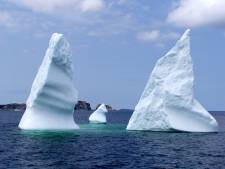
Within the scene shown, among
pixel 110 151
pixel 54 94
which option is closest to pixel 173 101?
pixel 54 94

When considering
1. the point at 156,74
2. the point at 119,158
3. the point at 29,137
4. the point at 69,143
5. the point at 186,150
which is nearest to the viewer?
the point at 119,158

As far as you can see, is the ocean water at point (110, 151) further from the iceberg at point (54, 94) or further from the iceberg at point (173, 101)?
the iceberg at point (54, 94)

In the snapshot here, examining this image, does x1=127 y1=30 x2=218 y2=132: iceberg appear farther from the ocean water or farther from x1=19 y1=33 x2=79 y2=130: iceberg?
x1=19 y1=33 x2=79 y2=130: iceberg

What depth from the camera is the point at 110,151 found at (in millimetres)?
32438

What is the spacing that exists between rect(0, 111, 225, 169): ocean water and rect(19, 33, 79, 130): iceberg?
3481 millimetres

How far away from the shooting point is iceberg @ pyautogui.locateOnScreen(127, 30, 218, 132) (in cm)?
4622

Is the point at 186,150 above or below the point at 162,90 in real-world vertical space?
below

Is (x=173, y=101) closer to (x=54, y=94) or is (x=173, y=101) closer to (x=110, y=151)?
(x=54, y=94)

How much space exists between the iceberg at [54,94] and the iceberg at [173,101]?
7262 mm

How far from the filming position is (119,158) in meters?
29.3

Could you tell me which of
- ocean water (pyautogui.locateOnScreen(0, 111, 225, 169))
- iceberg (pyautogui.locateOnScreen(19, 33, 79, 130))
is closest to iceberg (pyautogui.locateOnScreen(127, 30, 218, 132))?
ocean water (pyautogui.locateOnScreen(0, 111, 225, 169))

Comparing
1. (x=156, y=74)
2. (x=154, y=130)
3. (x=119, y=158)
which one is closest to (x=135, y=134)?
(x=154, y=130)

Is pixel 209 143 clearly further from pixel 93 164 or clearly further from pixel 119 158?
pixel 93 164

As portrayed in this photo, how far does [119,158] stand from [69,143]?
26.1 ft
